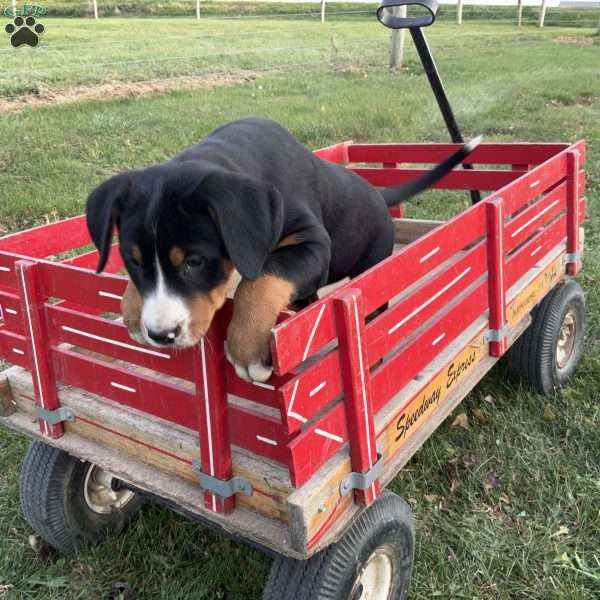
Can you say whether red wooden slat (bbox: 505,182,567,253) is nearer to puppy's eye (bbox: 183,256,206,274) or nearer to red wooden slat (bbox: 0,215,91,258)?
puppy's eye (bbox: 183,256,206,274)

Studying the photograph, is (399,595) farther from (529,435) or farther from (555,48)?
(555,48)

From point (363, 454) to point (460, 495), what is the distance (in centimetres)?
123

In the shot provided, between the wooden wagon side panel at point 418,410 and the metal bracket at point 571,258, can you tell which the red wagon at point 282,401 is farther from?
the metal bracket at point 571,258

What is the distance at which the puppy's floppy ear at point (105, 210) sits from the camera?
6.57 ft

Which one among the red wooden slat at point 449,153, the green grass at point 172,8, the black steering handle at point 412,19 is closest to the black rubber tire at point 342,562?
the black steering handle at point 412,19

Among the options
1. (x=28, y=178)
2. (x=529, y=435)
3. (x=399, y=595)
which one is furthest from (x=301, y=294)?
(x=28, y=178)

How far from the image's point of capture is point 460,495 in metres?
3.05

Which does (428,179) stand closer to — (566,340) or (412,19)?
(412,19)

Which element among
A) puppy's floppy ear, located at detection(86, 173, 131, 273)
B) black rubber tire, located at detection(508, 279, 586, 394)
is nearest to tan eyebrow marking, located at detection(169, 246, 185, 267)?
puppy's floppy ear, located at detection(86, 173, 131, 273)

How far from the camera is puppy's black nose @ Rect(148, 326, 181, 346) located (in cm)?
179

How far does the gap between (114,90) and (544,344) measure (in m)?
9.17

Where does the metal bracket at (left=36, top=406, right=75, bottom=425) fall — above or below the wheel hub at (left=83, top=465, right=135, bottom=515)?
above

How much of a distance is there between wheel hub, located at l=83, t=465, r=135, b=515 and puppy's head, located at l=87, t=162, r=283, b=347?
3.71 ft

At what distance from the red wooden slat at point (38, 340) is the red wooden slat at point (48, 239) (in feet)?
1.75
